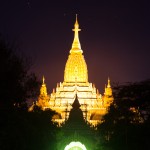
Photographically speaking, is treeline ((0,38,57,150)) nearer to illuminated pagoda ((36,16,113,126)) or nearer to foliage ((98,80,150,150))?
foliage ((98,80,150,150))

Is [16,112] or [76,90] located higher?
[76,90]

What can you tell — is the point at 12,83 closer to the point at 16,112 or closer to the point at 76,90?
the point at 16,112

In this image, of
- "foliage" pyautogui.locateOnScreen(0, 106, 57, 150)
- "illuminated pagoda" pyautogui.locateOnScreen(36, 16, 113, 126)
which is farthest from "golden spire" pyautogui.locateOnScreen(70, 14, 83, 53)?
"foliage" pyautogui.locateOnScreen(0, 106, 57, 150)

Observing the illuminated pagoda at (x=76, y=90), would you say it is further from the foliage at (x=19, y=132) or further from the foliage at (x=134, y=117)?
the foliage at (x=19, y=132)

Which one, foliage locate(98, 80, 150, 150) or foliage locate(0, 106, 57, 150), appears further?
foliage locate(98, 80, 150, 150)

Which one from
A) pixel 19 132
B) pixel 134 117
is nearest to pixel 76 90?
pixel 134 117

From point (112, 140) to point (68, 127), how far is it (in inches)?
1512

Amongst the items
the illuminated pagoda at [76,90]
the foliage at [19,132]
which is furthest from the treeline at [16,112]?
the illuminated pagoda at [76,90]

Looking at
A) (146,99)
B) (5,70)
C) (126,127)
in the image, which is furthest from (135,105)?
(5,70)

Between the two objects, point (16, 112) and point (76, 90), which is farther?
point (76, 90)

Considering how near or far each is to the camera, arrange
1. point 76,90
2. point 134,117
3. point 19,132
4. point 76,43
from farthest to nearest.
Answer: point 76,43 → point 76,90 → point 134,117 → point 19,132

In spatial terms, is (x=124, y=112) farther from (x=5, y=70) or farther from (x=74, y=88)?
(x=74, y=88)

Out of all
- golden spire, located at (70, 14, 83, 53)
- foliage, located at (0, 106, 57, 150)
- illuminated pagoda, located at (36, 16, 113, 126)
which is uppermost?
golden spire, located at (70, 14, 83, 53)

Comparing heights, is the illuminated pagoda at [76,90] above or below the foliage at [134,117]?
above
